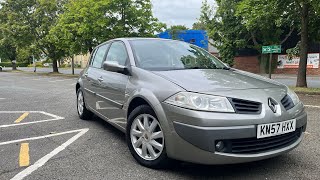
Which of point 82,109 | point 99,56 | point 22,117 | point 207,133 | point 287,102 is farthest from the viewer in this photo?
point 22,117

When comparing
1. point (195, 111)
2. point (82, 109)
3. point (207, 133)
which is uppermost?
point (195, 111)

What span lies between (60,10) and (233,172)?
3190 centimetres

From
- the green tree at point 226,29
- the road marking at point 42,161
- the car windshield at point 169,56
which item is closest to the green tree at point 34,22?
the green tree at point 226,29

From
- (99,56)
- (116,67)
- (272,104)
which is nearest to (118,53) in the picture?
(116,67)

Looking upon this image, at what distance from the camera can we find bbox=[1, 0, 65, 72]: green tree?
3089 cm

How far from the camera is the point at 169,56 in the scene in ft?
14.1

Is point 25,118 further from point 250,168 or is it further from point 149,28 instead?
point 149,28

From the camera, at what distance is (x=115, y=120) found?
175 inches

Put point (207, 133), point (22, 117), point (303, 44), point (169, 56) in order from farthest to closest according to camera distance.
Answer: point (303, 44)
point (22, 117)
point (169, 56)
point (207, 133)

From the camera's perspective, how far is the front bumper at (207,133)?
2.92 meters

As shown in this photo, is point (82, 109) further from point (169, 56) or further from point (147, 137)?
point (147, 137)

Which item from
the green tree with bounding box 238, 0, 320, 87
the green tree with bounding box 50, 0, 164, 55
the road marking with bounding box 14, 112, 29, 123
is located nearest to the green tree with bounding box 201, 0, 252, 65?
the green tree with bounding box 50, 0, 164, 55

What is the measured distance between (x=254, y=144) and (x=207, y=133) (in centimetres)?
52

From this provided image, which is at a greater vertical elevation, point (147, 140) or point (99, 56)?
point (99, 56)
